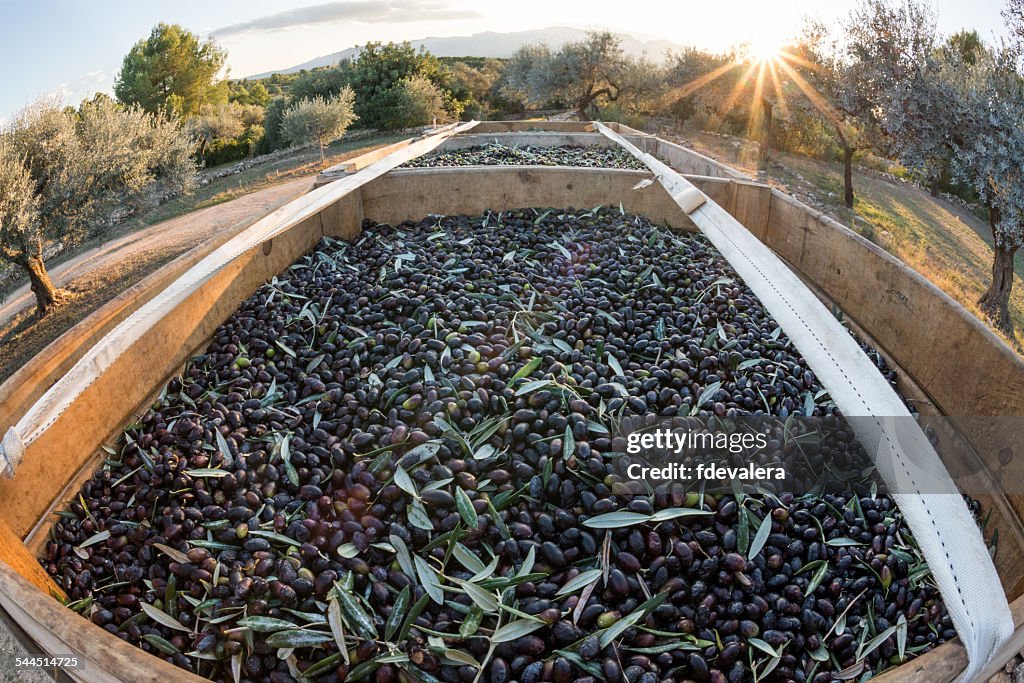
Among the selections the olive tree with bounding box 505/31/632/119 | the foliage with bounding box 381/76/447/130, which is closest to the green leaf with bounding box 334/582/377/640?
the olive tree with bounding box 505/31/632/119

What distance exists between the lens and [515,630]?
4.73ft

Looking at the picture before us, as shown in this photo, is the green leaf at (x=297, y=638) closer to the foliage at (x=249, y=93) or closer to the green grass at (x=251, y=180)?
the green grass at (x=251, y=180)

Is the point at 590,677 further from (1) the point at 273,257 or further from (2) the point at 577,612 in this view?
(1) the point at 273,257

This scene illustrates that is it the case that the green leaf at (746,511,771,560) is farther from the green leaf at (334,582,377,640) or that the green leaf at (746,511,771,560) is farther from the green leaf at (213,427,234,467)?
the green leaf at (213,427,234,467)

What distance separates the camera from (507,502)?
1773 millimetres

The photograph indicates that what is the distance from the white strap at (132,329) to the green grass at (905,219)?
9402mm

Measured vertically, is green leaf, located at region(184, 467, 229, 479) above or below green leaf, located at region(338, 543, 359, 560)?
above

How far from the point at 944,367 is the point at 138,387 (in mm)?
3035

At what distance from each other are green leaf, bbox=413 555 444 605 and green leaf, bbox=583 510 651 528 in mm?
433

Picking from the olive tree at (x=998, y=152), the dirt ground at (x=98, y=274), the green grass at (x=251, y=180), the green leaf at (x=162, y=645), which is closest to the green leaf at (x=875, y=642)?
the green leaf at (x=162, y=645)

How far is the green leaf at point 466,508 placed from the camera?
170 cm

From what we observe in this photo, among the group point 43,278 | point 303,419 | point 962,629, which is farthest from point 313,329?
point 43,278

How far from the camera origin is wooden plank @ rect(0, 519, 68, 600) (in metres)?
1.56

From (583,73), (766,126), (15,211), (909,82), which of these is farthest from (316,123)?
(909,82)
